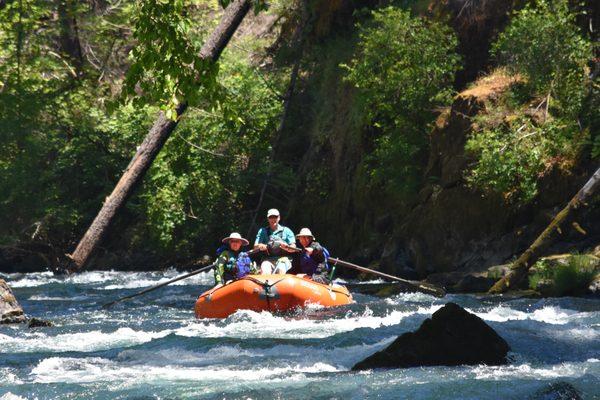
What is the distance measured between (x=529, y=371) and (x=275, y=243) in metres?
6.85

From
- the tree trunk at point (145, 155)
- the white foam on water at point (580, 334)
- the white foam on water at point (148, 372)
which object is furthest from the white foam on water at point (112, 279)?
the white foam on water at point (580, 334)

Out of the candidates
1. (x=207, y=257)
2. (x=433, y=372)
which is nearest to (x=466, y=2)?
(x=207, y=257)

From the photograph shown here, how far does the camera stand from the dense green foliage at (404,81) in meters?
18.9

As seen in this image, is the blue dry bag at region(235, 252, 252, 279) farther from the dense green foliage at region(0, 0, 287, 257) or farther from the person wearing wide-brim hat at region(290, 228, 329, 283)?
the dense green foliage at region(0, 0, 287, 257)

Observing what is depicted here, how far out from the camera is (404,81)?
18859mm

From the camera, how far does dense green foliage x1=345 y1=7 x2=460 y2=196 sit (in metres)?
18.9

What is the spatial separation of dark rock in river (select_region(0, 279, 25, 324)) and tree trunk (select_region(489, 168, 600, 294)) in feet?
21.9

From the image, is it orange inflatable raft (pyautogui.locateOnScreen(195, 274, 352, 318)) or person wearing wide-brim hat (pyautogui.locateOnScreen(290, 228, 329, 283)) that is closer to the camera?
orange inflatable raft (pyautogui.locateOnScreen(195, 274, 352, 318))

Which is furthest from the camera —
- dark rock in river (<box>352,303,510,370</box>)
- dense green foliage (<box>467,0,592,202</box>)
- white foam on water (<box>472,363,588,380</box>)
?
dense green foliage (<box>467,0,592,202</box>)

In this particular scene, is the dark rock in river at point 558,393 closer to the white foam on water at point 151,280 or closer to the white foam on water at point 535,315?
the white foam on water at point 535,315

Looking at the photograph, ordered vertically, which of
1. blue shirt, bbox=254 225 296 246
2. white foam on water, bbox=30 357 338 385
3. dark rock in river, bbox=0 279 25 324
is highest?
blue shirt, bbox=254 225 296 246

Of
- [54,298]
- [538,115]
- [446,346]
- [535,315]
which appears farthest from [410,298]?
[54,298]

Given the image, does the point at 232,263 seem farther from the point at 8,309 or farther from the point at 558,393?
the point at 558,393

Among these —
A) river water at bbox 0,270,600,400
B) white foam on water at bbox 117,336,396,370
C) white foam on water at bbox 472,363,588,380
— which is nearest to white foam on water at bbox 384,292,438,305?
river water at bbox 0,270,600,400
